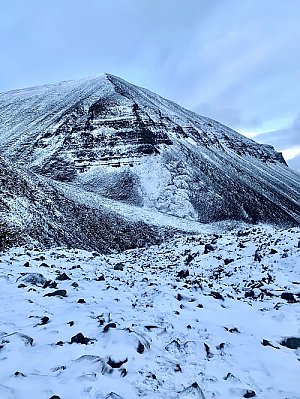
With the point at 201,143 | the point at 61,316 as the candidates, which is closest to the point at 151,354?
the point at 61,316

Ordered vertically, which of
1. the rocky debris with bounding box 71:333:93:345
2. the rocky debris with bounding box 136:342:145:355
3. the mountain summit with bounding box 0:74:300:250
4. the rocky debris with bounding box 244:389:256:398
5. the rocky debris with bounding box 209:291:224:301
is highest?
the mountain summit with bounding box 0:74:300:250

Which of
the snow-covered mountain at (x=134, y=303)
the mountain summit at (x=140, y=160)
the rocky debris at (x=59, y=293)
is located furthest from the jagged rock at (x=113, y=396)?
the mountain summit at (x=140, y=160)

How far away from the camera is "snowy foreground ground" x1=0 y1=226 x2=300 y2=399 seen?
5523 millimetres

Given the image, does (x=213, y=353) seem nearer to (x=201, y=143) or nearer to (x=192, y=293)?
(x=192, y=293)

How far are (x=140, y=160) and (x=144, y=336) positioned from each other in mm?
65984

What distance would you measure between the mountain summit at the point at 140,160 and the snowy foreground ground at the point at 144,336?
3063 cm

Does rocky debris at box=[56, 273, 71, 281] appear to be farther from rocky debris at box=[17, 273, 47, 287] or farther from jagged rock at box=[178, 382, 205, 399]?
jagged rock at box=[178, 382, 205, 399]

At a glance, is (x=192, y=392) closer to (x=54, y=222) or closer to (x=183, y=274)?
(x=183, y=274)

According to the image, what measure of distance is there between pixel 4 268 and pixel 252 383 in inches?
415

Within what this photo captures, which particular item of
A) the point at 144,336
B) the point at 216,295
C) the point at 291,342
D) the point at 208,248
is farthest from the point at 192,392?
the point at 208,248

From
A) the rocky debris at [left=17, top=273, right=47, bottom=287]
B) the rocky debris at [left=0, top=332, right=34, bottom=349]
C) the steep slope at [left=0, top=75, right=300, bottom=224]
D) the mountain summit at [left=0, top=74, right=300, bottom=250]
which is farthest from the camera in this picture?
the steep slope at [left=0, top=75, right=300, bottom=224]

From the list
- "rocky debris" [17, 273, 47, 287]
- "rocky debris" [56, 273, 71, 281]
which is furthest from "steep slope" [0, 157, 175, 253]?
"rocky debris" [17, 273, 47, 287]

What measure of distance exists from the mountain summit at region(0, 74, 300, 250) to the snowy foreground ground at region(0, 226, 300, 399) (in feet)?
100

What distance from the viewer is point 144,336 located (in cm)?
716
